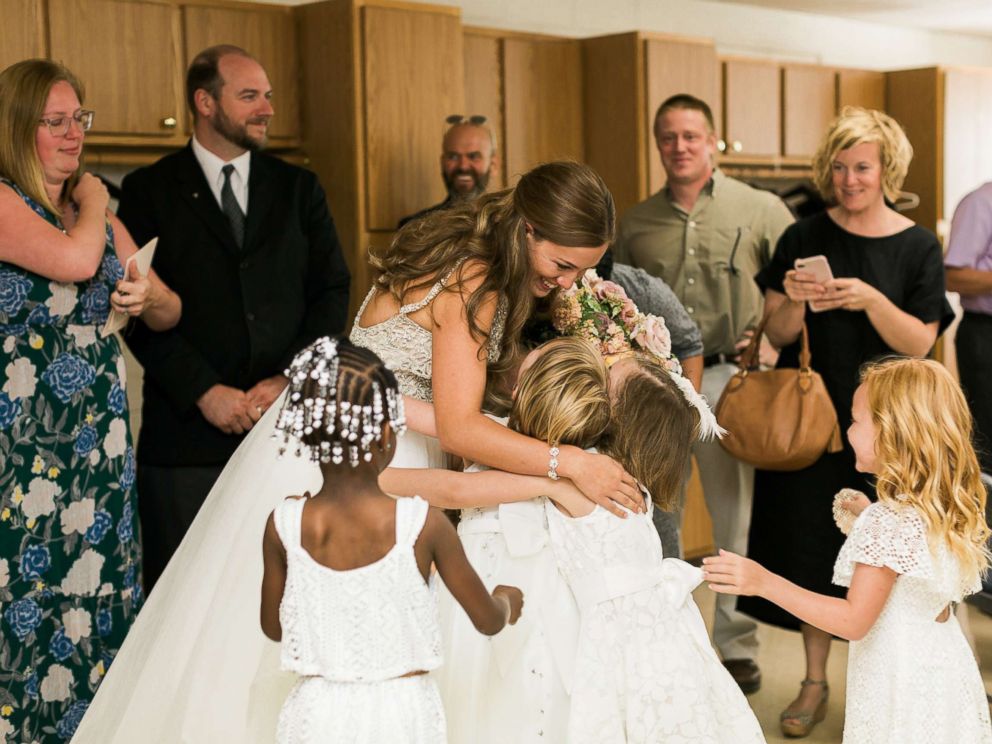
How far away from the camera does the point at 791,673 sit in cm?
430

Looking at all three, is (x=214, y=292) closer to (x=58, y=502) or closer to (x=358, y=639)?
(x=58, y=502)

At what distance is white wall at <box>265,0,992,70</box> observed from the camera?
609cm

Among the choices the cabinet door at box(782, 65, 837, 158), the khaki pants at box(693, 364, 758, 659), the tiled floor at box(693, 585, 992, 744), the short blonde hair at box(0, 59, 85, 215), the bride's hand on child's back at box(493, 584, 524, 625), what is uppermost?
the cabinet door at box(782, 65, 837, 158)

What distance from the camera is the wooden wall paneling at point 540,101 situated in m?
5.69

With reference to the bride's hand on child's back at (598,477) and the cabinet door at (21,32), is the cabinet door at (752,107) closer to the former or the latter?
the cabinet door at (21,32)

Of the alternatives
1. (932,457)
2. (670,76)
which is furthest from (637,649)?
(670,76)

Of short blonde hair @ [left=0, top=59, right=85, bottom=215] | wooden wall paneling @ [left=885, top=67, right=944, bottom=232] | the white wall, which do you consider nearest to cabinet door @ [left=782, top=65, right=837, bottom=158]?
the white wall

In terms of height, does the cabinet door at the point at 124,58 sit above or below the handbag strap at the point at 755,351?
above

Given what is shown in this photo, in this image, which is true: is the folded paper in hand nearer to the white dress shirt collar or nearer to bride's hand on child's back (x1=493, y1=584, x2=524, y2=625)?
the white dress shirt collar

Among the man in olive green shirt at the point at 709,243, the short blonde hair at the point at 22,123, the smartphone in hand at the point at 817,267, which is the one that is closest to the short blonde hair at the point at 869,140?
the smartphone in hand at the point at 817,267

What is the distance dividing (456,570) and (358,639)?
0.17 m

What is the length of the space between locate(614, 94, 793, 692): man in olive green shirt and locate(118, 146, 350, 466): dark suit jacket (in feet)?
4.38

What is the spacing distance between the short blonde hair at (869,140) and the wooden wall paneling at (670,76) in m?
1.90

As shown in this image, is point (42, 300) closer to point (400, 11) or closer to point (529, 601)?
point (529, 601)
